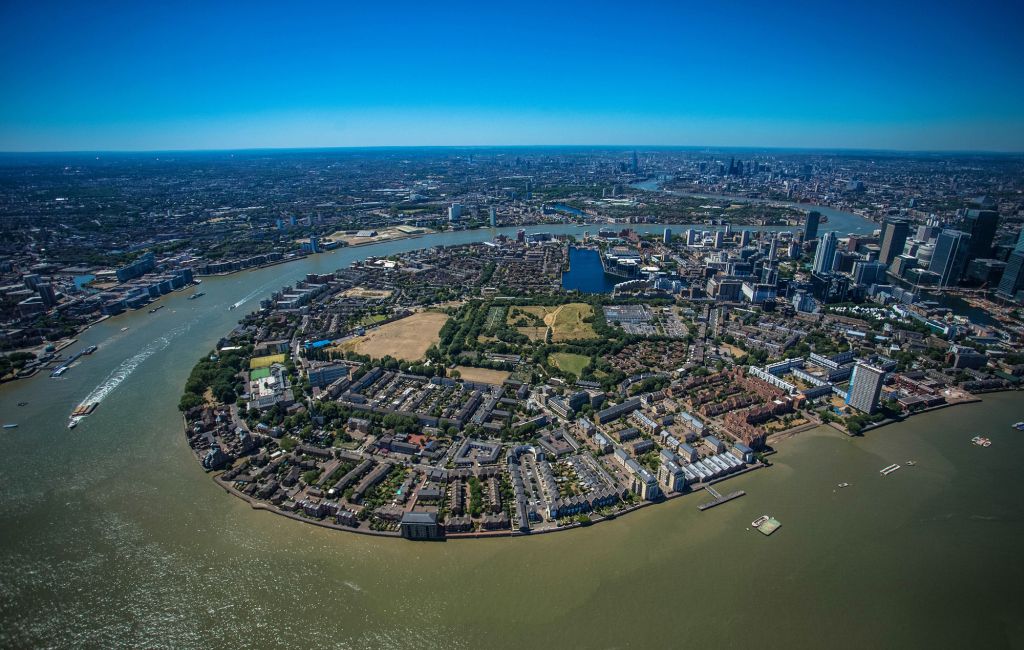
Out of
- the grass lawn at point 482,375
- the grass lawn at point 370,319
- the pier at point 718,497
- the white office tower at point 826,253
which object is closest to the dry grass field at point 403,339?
the grass lawn at point 370,319

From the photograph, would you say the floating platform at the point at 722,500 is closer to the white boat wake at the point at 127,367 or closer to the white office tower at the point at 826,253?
the white boat wake at the point at 127,367

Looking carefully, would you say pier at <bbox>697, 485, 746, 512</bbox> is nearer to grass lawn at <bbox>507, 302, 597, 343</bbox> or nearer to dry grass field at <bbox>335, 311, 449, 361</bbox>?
grass lawn at <bbox>507, 302, 597, 343</bbox>

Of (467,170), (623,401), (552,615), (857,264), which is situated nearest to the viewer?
(552,615)

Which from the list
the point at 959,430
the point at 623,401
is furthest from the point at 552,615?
the point at 959,430

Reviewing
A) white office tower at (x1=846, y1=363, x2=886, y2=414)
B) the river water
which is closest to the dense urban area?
white office tower at (x1=846, y1=363, x2=886, y2=414)

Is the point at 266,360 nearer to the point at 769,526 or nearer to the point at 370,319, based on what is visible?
the point at 370,319

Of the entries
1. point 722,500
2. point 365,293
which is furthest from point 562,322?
point 722,500

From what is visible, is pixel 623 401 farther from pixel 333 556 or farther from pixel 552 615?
pixel 333 556
